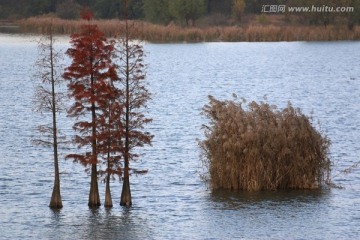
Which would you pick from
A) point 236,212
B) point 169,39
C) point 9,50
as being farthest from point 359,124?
point 9,50

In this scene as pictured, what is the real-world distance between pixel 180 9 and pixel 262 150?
372 ft

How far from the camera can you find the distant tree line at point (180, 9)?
472 ft

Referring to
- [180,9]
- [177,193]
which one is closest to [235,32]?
[180,9]

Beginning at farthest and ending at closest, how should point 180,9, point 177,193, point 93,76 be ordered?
point 180,9
point 177,193
point 93,76

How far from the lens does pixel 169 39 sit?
138250 mm

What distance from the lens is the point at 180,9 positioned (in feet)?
495

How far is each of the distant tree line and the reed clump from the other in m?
99.6

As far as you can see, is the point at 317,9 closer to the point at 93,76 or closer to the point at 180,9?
the point at 180,9

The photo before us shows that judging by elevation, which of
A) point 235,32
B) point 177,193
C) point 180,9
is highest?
point 180,9

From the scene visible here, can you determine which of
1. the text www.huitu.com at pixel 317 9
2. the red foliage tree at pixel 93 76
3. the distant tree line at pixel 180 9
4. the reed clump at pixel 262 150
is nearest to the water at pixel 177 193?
the reed clump at pixel 262 150

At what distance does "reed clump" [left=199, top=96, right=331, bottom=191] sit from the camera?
127 feet

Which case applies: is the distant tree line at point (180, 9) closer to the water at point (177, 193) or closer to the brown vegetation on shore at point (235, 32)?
the brown vegetation on shore at point (235, 32)

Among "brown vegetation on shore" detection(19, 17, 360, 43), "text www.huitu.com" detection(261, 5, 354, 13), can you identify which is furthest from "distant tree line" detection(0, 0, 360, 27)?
"brown vegetation on shore" detection(19, 17, 360, 43)

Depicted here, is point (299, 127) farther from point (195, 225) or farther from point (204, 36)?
point (204, 36)
